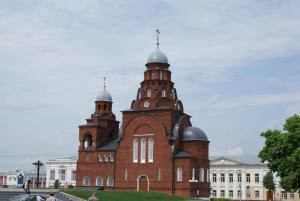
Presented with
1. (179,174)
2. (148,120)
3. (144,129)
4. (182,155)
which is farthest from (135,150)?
(179,174)

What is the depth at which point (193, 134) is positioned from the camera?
5938cm

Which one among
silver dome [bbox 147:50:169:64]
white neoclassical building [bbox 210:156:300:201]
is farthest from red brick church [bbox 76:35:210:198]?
white neoclassical building [bbox 210:156:300:201]

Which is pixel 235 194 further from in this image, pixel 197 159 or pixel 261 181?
pixel 197 159

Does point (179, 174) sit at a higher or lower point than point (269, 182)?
higher

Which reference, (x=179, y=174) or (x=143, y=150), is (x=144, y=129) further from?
(x=179, y=174)

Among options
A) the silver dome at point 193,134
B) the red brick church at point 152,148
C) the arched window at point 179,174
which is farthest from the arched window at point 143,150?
the silver dome at point 193,134

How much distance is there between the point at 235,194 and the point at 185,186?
93.2ft

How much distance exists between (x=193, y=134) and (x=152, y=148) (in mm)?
5348

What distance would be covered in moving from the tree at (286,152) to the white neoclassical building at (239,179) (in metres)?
35.9

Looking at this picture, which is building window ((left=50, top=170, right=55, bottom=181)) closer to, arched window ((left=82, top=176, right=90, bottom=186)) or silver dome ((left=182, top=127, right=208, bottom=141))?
arched window ((left=82, top=176, right=90, bottom=186))

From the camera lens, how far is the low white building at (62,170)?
3536 inches

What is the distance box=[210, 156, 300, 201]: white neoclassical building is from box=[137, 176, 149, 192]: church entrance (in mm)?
24775

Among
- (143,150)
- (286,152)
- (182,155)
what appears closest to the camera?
(286,152)

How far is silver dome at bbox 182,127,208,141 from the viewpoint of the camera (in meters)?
59.1
